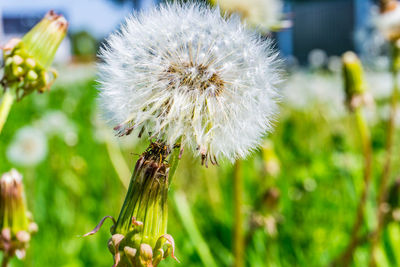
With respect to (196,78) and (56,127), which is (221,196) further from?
(196,78)

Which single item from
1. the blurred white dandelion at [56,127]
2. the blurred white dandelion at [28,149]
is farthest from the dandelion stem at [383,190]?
the blurred white dandelion at [56,127]

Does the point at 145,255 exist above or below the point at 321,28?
above

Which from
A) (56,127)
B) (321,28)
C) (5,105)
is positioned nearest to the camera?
(5,105)

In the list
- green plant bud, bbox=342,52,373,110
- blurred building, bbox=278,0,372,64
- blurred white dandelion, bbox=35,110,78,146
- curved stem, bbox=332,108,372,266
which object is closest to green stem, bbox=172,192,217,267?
curved stem, bbox=332,108,372,266

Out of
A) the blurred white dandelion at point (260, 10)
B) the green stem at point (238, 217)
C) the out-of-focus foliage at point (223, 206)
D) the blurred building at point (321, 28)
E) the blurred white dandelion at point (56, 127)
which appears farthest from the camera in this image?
the blurred building at point (321, 28)

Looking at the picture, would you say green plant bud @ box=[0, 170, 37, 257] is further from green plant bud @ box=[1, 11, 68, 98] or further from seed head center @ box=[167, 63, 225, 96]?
seed head center @ box=[167, 63, 225, 96]

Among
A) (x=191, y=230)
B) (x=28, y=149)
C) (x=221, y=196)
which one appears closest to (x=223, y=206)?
(x=221, y=196)

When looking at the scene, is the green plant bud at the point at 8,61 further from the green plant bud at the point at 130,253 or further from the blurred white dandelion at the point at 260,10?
the blurred white dandelion at the point at 260,10
